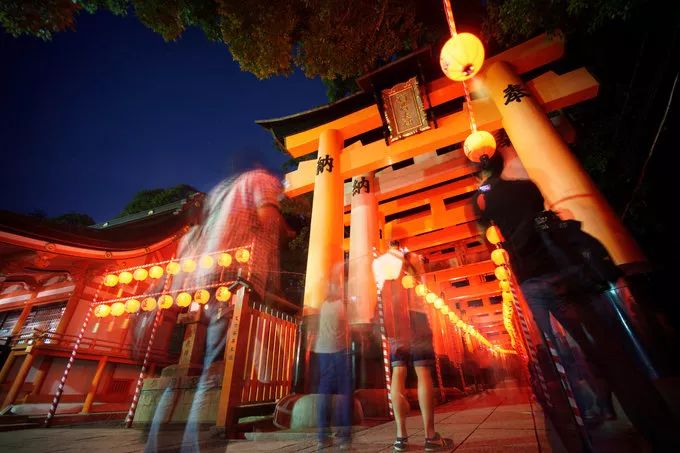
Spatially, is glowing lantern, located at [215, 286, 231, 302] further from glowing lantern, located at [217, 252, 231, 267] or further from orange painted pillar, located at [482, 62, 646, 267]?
orange painted pillar, located at [482, 62, 646, 267]

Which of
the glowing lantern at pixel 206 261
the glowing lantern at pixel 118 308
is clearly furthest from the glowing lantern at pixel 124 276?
the glowing lantern at pixel 206 261

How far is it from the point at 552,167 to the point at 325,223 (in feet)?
14.9

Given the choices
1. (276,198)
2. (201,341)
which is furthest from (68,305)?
(276,198)

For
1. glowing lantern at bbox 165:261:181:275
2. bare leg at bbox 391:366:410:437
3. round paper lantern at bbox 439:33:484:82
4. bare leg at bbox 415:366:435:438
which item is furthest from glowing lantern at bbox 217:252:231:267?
round paper lantern at bbox 439:33:484:82

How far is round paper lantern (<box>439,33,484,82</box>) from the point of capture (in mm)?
4871

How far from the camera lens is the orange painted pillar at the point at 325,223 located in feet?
20.2

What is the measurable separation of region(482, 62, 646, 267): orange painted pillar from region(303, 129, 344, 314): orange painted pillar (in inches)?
157

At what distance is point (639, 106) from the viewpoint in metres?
5.65

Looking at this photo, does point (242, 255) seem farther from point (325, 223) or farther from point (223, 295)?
point (325, 223)

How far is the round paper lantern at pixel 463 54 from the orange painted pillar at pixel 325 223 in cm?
362

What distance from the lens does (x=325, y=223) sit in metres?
6.89

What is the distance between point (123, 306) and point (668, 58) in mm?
14550

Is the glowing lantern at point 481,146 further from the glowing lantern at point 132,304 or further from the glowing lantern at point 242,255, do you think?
the glowing lantern at point 132,304

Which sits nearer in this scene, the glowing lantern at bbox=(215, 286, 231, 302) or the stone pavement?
the stone pavement
